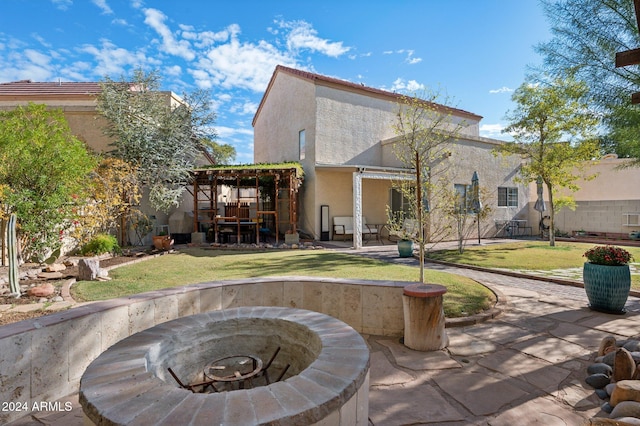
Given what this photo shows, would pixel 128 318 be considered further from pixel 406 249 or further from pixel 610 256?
pixel 406 249

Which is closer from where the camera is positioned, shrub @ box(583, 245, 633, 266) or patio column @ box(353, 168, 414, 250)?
shrub @ box(583, 245, 633, 266)

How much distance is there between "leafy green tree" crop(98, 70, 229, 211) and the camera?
37.4ft

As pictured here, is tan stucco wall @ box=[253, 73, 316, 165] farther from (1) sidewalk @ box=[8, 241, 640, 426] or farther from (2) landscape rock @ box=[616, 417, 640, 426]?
(2) landscape rock @ box=[616, 417, 640, 426]

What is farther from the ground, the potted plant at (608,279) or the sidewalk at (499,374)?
the potted plant at (608,279)

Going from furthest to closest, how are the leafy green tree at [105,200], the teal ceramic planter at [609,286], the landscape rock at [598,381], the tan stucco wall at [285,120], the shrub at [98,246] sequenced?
the tan stucco wall at [285,120], the shrub at [98,246], the leafy green tree at [105,200], the teal ceramic planter at [609,286], the landscape rock at [598,381]

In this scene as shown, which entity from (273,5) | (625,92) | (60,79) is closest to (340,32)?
(273,5)

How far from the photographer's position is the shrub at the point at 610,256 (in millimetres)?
4336

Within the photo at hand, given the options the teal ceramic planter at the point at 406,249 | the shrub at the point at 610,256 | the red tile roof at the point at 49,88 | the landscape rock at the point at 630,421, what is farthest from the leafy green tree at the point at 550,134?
the red tile roof at the point at 49,88

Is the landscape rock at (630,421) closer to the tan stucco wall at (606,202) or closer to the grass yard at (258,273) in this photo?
the grass yard at (258,273)

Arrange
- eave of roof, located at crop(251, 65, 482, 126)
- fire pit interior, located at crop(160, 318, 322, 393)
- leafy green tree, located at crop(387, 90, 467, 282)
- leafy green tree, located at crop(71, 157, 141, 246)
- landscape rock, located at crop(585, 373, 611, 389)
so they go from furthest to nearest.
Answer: eave of roof, located at crop(251, 65, 482, 126) < leafy green tree, located at crop(71, 157, 141, 246) < leafy green tree, located at crop(387, 90, 467, 282) < landscape rock, located at crop(585, 373, 611, 389) < fire pit interior, located at crop(160, 318, 322, 393)

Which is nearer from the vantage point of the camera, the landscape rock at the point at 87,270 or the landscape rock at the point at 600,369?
the landscape rock at the point at 600,369

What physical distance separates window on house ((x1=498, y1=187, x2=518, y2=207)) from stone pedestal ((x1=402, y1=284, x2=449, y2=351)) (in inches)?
581

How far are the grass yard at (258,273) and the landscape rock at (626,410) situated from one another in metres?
2.12

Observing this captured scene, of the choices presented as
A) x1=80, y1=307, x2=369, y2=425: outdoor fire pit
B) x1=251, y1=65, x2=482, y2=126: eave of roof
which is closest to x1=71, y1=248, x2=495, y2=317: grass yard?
x1=80, y1=307, x2=369, y2=425: outdoor fire pit
